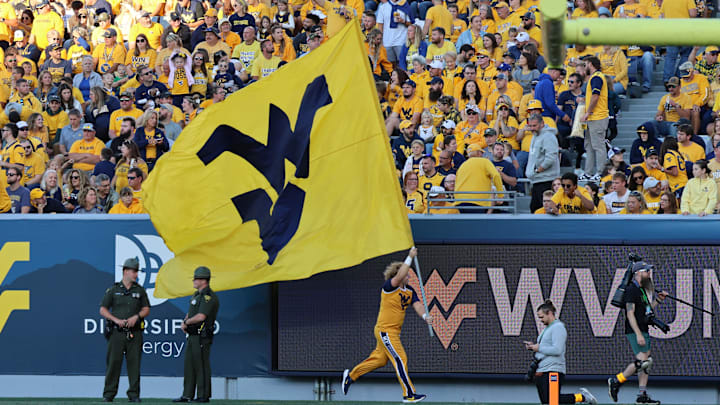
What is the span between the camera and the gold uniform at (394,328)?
12.9 meters

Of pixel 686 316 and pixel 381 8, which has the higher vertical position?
pixel 381 8

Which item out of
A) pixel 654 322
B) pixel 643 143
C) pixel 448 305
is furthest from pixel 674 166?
pixel 448 305

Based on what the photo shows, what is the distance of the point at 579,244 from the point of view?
13.7 metres

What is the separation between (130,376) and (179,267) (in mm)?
1311

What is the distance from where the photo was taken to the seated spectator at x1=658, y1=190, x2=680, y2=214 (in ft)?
46.0

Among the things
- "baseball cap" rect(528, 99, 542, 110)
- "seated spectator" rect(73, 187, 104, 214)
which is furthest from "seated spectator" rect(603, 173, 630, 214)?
"seated spectator" rect(73, 187, 104, 214)

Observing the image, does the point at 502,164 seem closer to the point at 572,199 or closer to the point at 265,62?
the point at 572,199

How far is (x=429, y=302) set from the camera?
547 inches

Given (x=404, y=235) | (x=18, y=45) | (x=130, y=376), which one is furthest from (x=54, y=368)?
(x=18, y=45)

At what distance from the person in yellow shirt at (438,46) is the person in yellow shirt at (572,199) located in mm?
5945

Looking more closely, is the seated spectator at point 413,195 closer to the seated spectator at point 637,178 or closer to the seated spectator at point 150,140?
the seated spectator at point 637,178

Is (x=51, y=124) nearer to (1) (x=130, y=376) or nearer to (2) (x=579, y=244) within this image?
(1) (x=130, y=376)

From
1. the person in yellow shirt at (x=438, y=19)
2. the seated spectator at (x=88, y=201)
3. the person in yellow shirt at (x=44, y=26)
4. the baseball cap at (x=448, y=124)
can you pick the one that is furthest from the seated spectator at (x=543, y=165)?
the person in yellow shirt at (x=44, y=26)

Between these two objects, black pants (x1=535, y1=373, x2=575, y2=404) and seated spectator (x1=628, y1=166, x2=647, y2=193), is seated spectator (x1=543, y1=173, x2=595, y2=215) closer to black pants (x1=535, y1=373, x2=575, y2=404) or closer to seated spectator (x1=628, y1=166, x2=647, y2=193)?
seated spectator (x1=628, y1=166, x2=647, y2=193)
